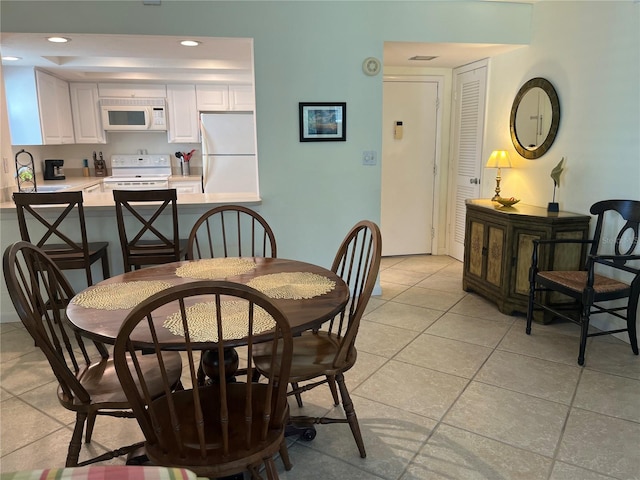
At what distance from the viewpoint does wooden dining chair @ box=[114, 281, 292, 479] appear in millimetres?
→ 1206

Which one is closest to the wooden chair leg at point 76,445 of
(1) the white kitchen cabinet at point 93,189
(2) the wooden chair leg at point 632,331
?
(2) the wooden chair leg at point 632,331

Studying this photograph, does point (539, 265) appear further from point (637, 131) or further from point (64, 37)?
point (64, 37)

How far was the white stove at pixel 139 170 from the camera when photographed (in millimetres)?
5668

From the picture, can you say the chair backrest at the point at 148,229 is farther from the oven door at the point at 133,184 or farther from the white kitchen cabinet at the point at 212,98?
the white kitchen cabinet at the point at 212,98

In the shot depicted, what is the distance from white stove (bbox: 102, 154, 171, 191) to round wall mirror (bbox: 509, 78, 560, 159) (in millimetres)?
4027

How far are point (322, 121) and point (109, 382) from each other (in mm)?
2531

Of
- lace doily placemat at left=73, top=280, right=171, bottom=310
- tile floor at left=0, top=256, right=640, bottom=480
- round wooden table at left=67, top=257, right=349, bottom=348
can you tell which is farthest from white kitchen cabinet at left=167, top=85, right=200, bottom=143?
lace doily placemat at left=73, top=280, right=171, bottom=310

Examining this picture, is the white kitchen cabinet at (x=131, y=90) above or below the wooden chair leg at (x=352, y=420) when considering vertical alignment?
above

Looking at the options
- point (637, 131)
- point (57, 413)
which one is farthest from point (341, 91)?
point (57, 413)

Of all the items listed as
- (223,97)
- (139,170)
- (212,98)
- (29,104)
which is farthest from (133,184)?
(223,97)

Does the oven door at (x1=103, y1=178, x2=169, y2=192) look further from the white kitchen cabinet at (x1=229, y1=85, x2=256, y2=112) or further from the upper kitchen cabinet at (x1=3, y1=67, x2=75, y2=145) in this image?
the white kitchen cabinet at (x1=229, y1=85, x2=256, y2=112)

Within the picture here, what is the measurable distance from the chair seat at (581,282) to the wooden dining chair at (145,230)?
2496 millimetres

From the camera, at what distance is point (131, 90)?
18.7 feet

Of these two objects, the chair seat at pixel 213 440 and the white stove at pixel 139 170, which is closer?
the chair seat at pixel 213 440
